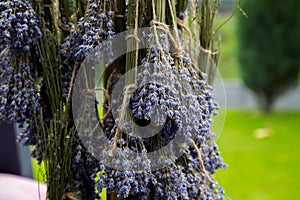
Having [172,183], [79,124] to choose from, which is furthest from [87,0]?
[172,183]

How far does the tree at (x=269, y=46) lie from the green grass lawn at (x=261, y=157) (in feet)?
1.02

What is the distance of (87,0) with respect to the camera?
618 millimetres

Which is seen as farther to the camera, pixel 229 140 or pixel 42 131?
pixel 229 140

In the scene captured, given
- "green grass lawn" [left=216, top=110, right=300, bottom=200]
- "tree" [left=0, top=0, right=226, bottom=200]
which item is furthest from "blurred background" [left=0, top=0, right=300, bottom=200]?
"tree" [left=0, top=0, right=226, bottom=200]

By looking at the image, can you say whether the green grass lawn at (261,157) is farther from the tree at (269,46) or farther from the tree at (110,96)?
the tree at (110,96)

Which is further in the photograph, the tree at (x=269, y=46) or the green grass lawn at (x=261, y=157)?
the tree at (x=269, y=46)

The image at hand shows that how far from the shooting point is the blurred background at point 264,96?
2.89 meters

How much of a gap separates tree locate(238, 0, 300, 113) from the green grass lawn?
0.31m

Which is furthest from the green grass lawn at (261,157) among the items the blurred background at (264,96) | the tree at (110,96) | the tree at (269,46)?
the tree at (110,96)

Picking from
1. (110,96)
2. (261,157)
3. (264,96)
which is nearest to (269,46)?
(264,96)

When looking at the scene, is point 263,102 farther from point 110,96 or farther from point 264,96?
point 110,96

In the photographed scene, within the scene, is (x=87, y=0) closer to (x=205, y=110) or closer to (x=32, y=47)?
(x=32, y=47)

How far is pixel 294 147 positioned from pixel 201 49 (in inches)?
104

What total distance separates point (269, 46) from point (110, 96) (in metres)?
3.38
